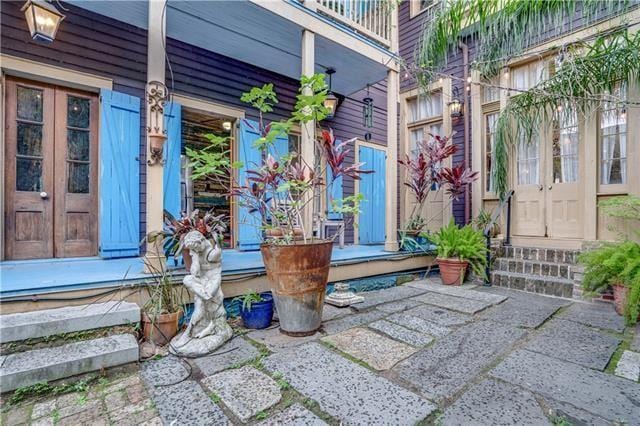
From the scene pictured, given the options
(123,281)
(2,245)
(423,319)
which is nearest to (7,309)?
(123,281)

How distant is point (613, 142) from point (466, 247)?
2.25 meters

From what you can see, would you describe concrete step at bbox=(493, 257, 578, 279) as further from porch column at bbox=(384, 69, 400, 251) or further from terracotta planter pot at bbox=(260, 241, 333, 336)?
terracotta planter pot at bbox=(260, 241, 333, 336)

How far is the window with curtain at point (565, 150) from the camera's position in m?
4.13

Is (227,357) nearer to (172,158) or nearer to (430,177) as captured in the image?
(172,158)

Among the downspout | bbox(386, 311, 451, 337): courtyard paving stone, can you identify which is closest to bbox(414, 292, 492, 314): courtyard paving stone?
bbox(386, 311, 451, 337): courtyard paving stone

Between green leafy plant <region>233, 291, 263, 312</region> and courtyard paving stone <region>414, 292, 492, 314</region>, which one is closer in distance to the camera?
green leafy plant <region>233, 291, 263, 312</region>

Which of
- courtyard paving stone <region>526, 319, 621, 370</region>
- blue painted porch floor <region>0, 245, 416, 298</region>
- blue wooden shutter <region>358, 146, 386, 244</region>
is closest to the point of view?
courtyard paving stone <region>526, 319, 621, 370</region>

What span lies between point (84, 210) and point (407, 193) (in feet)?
17.4

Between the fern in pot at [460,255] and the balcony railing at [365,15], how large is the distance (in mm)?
2900

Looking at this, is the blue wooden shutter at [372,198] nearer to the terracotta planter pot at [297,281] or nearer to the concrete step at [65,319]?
the terracotta planter pot at [297,281]

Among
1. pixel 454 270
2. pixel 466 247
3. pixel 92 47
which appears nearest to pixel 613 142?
pixel 466 247

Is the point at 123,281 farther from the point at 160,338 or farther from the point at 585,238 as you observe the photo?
the point at 585,238

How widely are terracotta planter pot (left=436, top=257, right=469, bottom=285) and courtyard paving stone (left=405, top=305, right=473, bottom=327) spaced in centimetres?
109

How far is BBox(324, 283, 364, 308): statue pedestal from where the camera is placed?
3.12 metres
